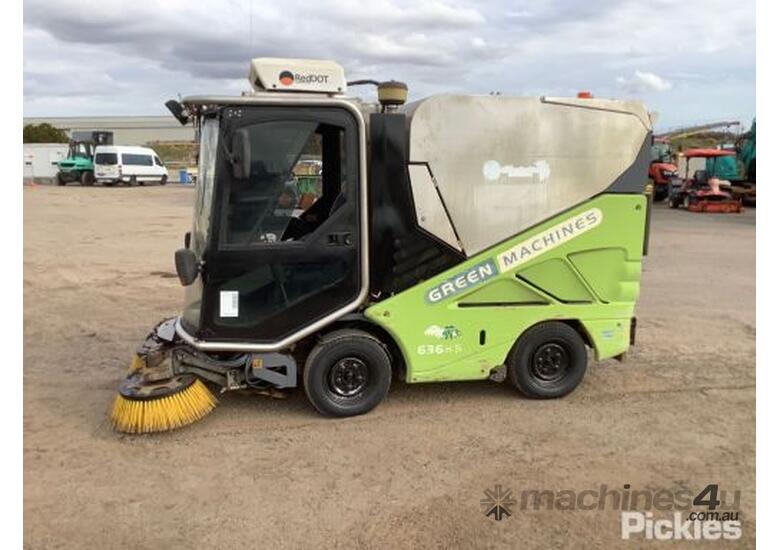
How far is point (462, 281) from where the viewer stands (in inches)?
196

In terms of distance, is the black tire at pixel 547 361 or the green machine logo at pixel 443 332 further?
the black tire at pixel 547 361

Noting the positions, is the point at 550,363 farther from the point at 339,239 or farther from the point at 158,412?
the point at 158,412

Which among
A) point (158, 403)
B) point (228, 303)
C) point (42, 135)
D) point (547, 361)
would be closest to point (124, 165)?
point (42, 135)

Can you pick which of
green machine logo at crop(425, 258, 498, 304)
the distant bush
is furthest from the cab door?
the distant bush

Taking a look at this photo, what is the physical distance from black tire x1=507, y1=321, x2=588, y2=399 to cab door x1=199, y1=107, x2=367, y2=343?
140 centimetres

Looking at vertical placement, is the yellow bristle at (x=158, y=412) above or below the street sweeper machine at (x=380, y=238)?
below

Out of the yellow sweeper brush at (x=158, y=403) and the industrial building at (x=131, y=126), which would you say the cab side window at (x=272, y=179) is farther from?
the industrial building at (x=131, y=126)

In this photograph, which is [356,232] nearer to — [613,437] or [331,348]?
[331,348]

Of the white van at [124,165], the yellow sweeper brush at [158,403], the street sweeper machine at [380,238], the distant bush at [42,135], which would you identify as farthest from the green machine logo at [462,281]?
the distant bush at [42,135]

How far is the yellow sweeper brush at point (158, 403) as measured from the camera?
4.53 meters

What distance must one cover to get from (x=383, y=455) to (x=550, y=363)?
1704 mm

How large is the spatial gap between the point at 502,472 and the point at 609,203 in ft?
7.29

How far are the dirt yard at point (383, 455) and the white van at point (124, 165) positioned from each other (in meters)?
32.1

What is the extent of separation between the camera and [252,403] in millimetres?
5242
